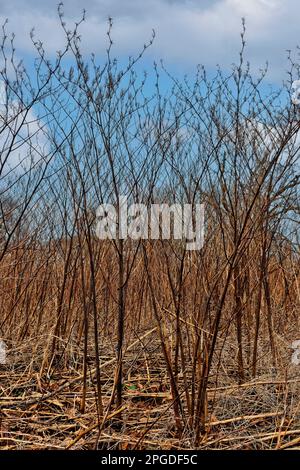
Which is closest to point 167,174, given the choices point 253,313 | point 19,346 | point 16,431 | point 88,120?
point 88,120

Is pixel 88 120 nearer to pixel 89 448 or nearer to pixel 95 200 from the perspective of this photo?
pixel 95 200

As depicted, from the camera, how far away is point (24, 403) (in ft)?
12.3

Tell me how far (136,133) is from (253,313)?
1866 millimetres

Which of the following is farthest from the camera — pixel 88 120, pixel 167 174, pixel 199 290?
pixel 167 174

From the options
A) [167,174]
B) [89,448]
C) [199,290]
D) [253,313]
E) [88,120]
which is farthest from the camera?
[253,313]

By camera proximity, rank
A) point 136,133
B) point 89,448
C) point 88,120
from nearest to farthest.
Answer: point 89,448 < point 88,120 < point 136,133

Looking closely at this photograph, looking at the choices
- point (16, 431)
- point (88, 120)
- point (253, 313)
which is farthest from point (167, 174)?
point (16, 431)

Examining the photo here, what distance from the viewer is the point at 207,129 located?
3840 mm
